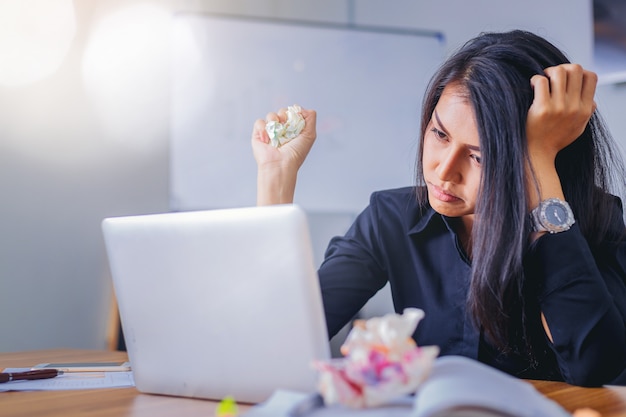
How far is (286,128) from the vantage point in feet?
4.42

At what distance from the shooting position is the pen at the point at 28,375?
99cm

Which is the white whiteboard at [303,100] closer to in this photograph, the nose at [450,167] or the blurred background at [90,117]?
the blurred background at [90,117]

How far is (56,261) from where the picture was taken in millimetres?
2551

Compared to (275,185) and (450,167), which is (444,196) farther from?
(275,185)

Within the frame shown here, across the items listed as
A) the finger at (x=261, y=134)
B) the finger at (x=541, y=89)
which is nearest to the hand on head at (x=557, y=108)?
the finger at (x=541, y=89)

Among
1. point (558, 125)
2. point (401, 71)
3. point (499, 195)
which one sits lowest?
point (499, 195)

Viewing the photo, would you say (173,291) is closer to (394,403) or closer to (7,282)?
(394,403)

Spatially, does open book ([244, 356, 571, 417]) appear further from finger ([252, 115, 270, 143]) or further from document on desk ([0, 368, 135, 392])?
finger ([252, 115, 270, 143])

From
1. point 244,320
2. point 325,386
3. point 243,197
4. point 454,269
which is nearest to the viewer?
point 325,386

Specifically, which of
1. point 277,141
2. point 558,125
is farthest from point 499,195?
point 277,141

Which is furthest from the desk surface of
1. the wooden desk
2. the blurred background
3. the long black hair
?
the blurred background

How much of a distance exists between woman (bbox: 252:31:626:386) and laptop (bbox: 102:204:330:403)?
0.42m

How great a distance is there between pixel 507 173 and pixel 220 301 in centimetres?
53

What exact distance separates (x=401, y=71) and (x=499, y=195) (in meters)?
1.83
